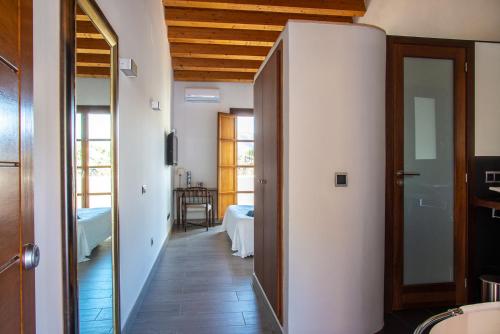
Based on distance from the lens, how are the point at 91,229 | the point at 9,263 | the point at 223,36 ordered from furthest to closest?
the point at 223,36 < the point at 91,229 < the point at 9,263

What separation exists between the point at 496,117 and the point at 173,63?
5142mm

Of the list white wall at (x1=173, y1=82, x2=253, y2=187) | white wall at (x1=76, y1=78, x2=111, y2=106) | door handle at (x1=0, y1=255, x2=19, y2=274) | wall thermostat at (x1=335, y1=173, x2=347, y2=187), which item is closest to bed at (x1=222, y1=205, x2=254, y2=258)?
white wall at (x1=173, y1=82, x2=253, y2=187)

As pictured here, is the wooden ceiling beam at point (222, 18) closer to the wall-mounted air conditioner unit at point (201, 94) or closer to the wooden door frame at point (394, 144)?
the wooden door frame at point (394, 144)

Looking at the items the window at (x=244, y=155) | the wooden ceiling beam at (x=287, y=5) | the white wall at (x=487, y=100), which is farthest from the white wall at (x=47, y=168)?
the window at (x=244, y=155)

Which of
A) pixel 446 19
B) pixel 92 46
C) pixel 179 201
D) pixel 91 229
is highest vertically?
pixel 446 19

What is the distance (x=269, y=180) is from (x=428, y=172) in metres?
1.41

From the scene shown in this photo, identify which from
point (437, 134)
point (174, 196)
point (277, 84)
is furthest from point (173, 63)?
point (437, 134)

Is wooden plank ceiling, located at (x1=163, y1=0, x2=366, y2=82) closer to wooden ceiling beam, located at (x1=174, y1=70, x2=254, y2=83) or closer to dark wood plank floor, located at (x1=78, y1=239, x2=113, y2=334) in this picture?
wooden ceiling beam, located at (x1=174, y1=70, x2=254, y2=83)

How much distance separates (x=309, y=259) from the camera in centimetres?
223

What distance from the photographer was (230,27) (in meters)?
4.81

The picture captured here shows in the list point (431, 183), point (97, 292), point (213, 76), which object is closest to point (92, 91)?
point (97, 292)

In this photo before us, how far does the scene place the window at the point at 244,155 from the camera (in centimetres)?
745

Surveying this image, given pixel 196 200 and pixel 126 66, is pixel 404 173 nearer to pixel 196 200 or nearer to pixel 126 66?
pixel 126 66

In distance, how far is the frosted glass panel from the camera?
2.89 m
